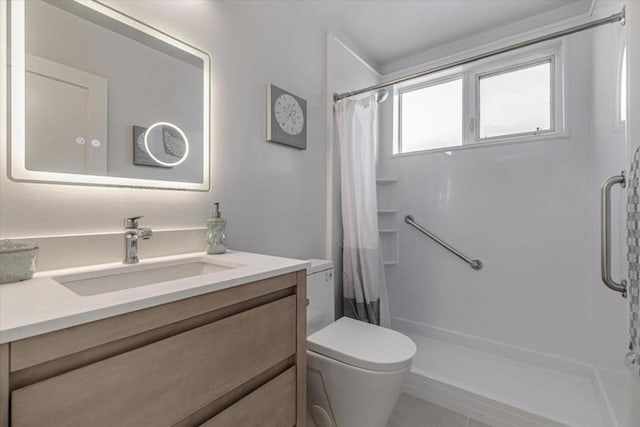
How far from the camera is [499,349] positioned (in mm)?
2150

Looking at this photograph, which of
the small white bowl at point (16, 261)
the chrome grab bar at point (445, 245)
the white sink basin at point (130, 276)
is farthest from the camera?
the chrome grab bar at point (445, 245)

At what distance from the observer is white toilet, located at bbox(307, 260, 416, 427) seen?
4.00ft

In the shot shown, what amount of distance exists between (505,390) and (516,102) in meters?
1.99

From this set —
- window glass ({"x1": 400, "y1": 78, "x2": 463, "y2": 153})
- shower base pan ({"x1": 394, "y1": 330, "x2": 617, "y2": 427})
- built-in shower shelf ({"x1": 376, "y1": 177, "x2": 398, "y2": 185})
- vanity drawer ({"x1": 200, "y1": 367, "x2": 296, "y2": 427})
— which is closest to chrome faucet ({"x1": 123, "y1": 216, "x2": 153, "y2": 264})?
vanity drawer ({"x1": 200, "y1": 367, "x2": 296, "y2": 427})

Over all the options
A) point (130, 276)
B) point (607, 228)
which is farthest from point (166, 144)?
point (607, 228)

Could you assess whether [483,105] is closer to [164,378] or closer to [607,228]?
[607,228]

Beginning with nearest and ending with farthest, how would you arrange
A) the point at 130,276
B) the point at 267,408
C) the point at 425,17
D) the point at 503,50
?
the point at 267,408 < the point at 130,276 < the point at 503,50 < the point at 425,17

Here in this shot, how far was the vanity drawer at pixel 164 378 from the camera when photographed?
493 mm

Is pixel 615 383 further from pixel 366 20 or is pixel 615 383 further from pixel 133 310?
pixel 366 20

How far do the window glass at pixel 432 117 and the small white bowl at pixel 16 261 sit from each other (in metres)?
2.55

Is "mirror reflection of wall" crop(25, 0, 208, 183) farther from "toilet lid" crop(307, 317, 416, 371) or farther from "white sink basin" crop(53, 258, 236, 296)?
"toilet lid" crop(307, 317, 416, 371)

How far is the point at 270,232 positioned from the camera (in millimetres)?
1634

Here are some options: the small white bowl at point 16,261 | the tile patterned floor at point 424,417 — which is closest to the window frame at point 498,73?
the tile patterned floor at point 424,417

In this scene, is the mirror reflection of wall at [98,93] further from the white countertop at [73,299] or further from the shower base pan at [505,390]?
the shower base pan at [505,390]
